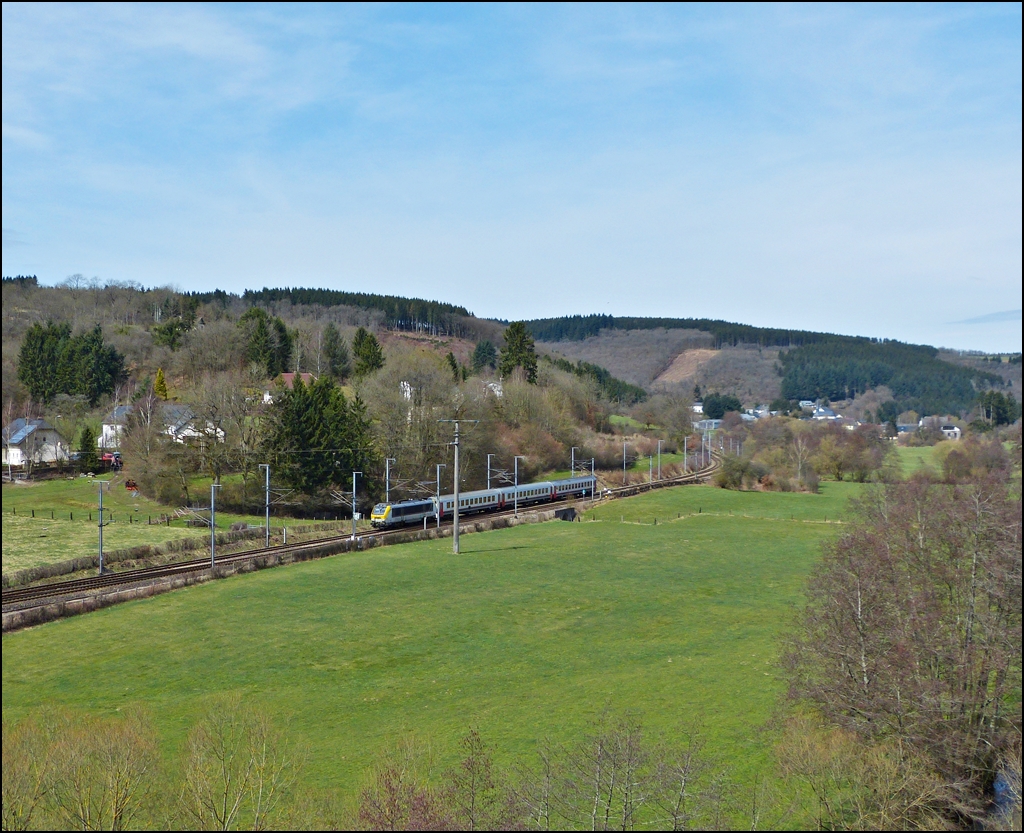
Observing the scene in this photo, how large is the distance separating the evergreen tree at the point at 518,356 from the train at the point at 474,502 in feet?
92.1

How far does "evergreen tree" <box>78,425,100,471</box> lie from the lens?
71875 mm

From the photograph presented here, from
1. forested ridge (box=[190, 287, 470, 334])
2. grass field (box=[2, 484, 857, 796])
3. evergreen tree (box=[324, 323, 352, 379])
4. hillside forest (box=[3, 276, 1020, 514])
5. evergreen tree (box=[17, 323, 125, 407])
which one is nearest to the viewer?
grass field (box=[2, 484, 857, 796])

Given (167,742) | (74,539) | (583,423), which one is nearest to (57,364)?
(74,539)

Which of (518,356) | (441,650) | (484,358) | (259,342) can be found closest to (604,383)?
(484,358)

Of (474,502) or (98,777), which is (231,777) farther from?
(474,502)

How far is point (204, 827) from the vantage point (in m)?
14.3

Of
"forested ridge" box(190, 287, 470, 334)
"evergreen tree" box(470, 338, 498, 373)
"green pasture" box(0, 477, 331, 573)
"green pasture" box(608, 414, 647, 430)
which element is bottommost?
"green pasture" box(0, 477, 331, 573)

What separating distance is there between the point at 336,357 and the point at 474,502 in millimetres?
52141

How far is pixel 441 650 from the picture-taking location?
100 ft

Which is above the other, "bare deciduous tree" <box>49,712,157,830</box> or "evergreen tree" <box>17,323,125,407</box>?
"evergreen tree" <box>17,323,125,407</box>

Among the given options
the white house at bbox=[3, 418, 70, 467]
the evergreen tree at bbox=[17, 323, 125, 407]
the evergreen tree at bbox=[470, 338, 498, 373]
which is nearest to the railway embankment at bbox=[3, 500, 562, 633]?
the evergreen tree at bbox=[17, 323, 125, 407]

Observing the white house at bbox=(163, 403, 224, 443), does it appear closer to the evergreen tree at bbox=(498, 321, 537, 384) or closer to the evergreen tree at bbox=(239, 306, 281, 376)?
the evergreen tree at bbox=(239, 306, 281, 376)

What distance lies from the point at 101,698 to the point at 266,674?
16.7 feet

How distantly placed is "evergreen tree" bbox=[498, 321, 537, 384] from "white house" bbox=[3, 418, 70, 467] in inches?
2129
